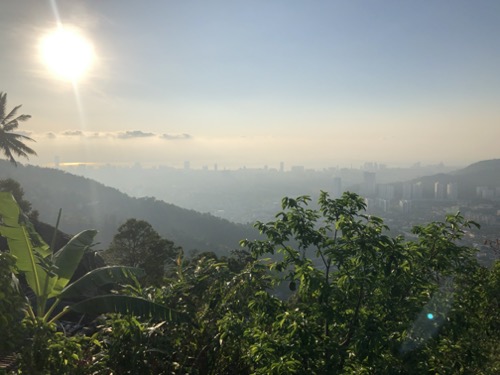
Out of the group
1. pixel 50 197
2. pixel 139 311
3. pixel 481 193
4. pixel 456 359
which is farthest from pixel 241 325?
pixel 481 193

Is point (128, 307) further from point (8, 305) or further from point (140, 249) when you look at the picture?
point (140, 249)

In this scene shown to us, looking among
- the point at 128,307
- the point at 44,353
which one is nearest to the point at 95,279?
the point at 128,307

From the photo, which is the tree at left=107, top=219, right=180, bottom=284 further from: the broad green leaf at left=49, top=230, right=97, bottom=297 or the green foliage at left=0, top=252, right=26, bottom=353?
the green foliage at left=0, top=252, right=26, bottom=353

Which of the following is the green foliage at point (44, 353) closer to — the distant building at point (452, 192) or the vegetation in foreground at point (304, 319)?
the vegetation in foreground at point (304, 319)

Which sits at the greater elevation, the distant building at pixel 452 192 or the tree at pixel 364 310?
the tree at pixel 364 310

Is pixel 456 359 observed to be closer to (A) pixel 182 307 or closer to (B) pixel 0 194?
(A) pixel 182 307

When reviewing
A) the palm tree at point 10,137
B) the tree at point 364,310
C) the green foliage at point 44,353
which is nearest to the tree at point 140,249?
the palm tree at point 10,137
